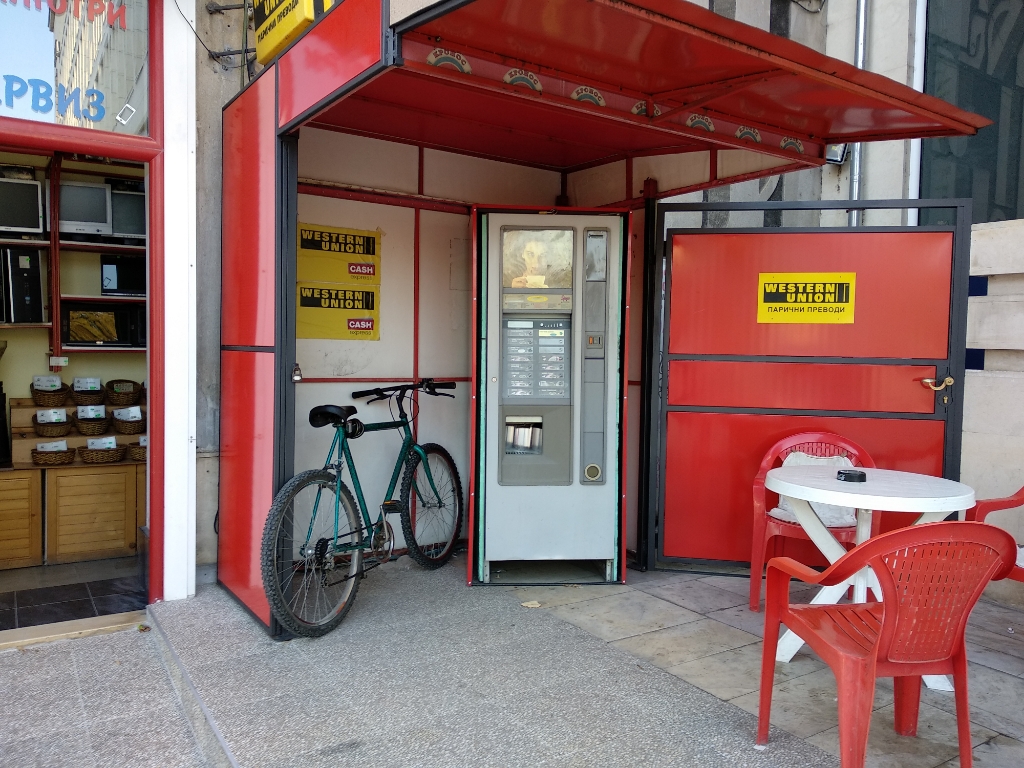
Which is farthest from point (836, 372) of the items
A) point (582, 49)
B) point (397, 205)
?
point (397, 205)

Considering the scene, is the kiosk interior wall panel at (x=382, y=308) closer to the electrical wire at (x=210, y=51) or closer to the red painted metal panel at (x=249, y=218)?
the red painted metal panel at (x=249, y=218)

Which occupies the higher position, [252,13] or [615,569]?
[252,13]

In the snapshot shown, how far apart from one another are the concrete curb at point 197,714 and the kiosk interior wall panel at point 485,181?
2971 mm

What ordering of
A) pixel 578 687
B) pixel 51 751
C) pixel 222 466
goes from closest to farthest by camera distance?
pixel 51 751 < pixel 578 687 < pixel 222 466

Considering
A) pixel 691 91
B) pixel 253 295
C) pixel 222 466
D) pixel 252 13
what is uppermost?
pixel 252 13

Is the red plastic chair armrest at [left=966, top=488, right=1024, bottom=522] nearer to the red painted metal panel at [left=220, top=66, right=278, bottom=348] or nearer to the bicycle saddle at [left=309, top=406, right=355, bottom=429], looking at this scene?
the bicycle saddle at [left=309, top=406, right=355, bottom=429]

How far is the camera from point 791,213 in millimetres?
6445

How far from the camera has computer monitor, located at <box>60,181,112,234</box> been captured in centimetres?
495

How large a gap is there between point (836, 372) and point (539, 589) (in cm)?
209

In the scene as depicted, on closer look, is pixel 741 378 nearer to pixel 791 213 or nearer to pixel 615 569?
pixel 615 569

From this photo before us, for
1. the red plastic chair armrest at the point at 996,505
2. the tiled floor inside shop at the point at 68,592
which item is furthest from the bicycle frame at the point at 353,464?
the red plastic chair armrest at the point at 996,505

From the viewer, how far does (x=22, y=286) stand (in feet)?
15.9

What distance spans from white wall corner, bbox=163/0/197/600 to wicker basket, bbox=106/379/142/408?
66.0 inches

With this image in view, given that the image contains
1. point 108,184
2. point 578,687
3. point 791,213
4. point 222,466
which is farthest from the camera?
point 791,213
